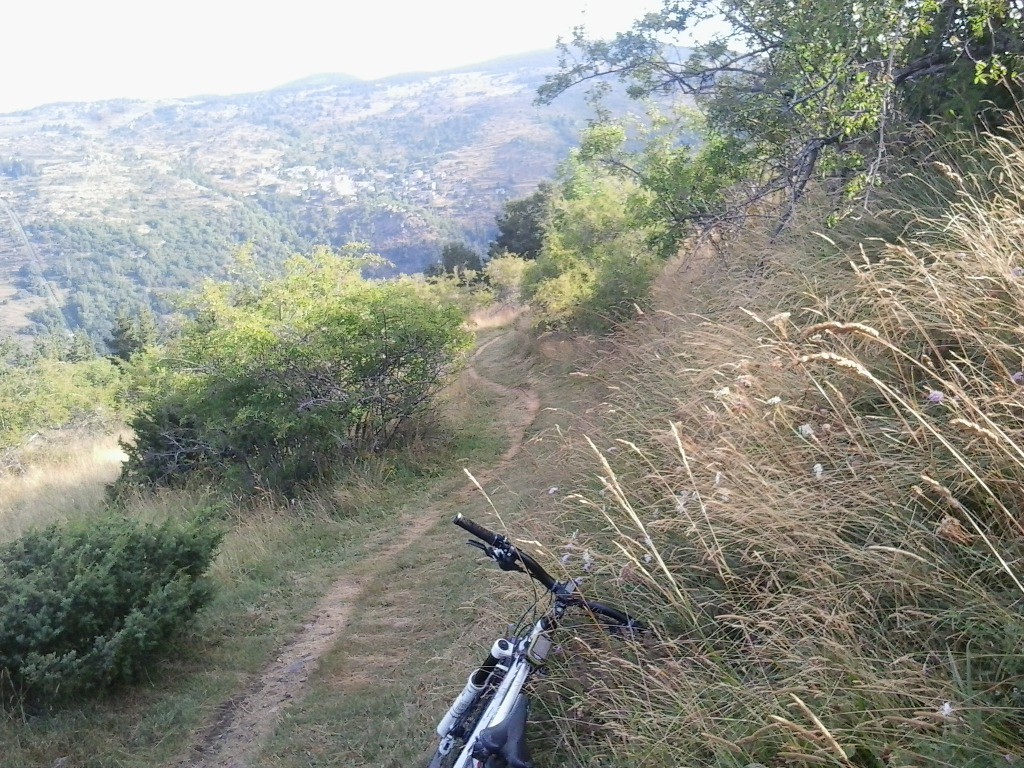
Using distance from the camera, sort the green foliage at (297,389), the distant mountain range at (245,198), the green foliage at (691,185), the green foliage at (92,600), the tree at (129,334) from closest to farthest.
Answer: the green foliage at (92,600) → the green foliage at (691,185) → the green foliage at (297,389) → the tree at (129,334) → the distant mountain range at (245,198)

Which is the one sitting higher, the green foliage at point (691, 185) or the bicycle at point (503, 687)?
the green foliage at point (691, 185)

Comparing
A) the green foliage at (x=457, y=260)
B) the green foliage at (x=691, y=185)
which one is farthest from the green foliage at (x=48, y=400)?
the green foliage at (x=691, y=185)

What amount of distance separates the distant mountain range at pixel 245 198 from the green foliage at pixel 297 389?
65759 mm

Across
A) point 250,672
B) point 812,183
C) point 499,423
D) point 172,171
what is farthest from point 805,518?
point 172,171

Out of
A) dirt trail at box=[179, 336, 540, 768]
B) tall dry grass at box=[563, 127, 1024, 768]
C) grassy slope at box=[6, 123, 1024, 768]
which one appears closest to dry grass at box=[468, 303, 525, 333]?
dirt trail at box=[179, 336, 540, 768]

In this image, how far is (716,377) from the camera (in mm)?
4867

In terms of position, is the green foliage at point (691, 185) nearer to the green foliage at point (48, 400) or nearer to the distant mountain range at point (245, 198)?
the green foliage at point (48, 400)

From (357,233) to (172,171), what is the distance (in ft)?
280

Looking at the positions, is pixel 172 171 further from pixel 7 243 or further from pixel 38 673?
pixel 38 673

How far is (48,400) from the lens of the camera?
25672 mm

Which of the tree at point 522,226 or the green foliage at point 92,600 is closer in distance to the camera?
the green foliage at point 92,600

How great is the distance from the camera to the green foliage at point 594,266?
13.5m

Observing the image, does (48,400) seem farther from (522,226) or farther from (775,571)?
(775,571)

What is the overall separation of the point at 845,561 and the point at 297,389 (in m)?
8.64
